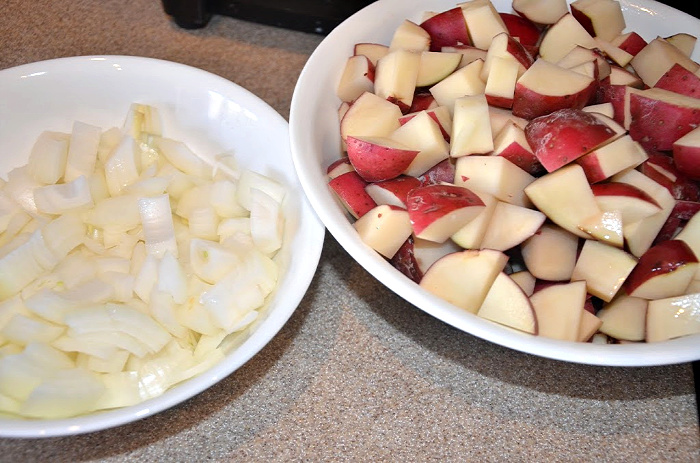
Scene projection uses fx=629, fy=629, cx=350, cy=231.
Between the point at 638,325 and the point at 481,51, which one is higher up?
the point at 481,51

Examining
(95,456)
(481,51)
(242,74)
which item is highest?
(481,51)

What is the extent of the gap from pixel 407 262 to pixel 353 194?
118 millimetres

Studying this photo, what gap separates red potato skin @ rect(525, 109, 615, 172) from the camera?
79 cm

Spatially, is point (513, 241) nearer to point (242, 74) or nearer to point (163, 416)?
point (163, 416)

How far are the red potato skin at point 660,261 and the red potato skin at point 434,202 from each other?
0.21m

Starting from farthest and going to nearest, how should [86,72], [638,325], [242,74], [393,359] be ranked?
[242,74]
[86,72]
[393,359]
[638,325]

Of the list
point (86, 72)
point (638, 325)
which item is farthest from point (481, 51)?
point (86, 72)

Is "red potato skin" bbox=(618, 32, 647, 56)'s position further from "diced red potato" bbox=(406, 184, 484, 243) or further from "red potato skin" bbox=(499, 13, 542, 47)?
A: "diced red potato" bbox=(406, 184, 484, 243)

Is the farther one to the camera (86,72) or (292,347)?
(86,72)

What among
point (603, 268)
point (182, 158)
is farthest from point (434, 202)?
point (182, 158)

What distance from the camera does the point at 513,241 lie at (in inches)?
31.5

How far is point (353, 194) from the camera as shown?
2.79 feet

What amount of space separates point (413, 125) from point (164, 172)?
1.31 ft

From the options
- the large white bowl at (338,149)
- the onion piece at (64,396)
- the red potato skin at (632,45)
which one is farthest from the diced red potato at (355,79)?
the onion piece at (64,396)
